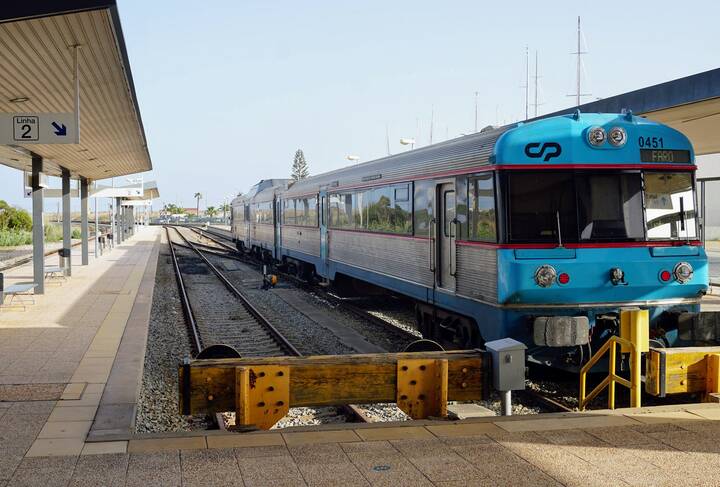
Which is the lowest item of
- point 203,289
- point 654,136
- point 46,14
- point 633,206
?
point 203,289

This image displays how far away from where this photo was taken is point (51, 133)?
38.2 ft

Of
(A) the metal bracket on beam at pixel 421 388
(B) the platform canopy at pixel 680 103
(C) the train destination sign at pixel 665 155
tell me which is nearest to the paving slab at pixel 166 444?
(A) the metal bracket on beam at pixel 421 388

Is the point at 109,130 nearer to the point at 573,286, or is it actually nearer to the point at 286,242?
the point at 286,242

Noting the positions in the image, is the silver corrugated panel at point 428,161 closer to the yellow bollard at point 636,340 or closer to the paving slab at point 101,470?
the yellow bollard at point 636,340

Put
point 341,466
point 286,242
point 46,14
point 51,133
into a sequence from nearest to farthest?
point 341,466
point 46,14
point 51,133
point 286,242

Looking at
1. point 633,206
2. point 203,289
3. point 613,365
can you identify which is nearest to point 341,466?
point 613,365

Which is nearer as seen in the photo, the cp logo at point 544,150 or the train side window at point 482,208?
the cp logo at point 544,150

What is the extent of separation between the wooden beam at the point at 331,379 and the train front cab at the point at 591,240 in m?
1.87

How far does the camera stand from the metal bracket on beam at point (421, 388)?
687 centimetres

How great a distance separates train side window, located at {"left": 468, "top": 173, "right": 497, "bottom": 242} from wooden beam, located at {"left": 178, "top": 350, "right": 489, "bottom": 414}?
2.36m

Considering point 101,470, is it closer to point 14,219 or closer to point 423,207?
point 423,207

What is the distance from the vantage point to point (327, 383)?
6746 millimetres

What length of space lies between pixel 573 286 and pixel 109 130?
42.1 ft

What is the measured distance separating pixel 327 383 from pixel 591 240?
12.2 feet
